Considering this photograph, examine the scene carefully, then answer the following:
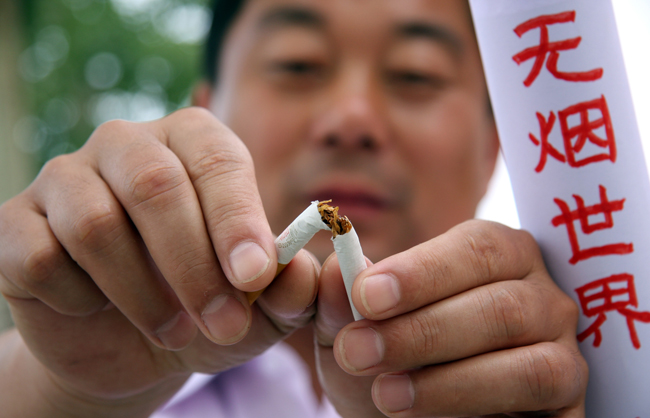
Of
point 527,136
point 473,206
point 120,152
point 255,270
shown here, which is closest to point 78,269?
point 120,152

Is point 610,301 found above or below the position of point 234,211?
below

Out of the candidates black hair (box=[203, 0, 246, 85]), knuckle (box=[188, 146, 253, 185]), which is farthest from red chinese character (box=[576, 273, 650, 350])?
black hair (box=[203, 0, 246, 85])

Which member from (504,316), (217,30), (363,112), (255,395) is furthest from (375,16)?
(255,395)

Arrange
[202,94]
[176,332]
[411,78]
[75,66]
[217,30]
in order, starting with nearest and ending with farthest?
[176,332], [411,78], [217,30], [202,94], [75,66]

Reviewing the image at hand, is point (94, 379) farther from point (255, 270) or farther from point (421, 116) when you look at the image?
point (421, 116)

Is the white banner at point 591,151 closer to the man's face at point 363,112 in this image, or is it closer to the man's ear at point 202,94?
the man's face at point 363,112

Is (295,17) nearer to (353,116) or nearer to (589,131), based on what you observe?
(353,116)

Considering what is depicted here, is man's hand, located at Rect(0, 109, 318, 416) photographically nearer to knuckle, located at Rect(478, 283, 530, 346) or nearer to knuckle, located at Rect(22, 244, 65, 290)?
knuckle, located at Rect(22, 244, 65, 290)
